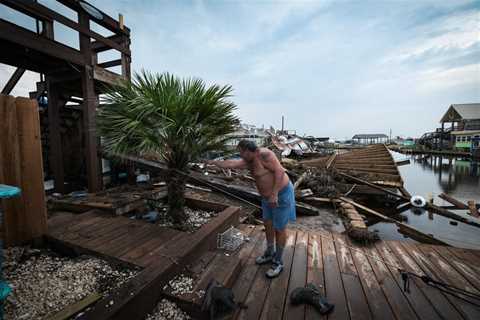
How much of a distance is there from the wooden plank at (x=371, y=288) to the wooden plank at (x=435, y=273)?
65 centimetres

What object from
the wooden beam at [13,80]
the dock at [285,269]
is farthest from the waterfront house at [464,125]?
the wooden beam at [13,80]

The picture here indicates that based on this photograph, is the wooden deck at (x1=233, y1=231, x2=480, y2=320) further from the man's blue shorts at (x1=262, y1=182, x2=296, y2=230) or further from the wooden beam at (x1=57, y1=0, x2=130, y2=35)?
the wooden beam at (x1=57, y1=0, x2=130, y2=35)

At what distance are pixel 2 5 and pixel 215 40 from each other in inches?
299

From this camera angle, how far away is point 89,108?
4406mm

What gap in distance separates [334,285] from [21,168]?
3.69 meters

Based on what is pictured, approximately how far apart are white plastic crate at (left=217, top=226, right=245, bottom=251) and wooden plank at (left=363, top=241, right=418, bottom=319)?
1799 millimetres

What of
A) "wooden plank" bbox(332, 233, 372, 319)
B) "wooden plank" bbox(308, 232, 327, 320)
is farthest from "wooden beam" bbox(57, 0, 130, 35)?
"wooden plank" bbox(332, 233, 372, 319)

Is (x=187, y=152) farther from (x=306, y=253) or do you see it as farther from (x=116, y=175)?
(x=116, y=175)

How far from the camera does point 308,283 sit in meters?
2.20

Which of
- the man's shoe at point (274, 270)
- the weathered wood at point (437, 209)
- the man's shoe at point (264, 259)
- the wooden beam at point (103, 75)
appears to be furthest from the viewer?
the weathered wood at point (437, 209)

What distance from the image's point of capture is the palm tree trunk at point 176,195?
9.55ft

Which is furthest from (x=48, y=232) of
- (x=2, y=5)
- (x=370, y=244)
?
(x=370, y=244)

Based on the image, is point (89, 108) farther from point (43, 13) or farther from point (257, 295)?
point (257, 295)

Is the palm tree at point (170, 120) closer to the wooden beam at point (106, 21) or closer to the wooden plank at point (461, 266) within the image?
the wooden beam at point (106, 21)
